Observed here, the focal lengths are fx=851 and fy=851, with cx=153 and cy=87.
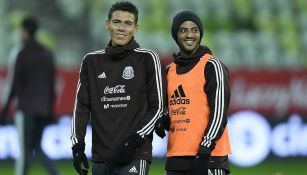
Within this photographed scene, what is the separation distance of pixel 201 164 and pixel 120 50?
92cm

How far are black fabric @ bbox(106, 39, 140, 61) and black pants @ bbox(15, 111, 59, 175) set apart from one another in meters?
4.11

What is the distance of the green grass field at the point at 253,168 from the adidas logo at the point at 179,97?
5.84 metres

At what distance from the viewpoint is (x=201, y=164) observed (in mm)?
5324

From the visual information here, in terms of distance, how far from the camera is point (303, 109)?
511 inches

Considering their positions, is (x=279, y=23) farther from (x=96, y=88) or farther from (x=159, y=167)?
(x=96, y=88)

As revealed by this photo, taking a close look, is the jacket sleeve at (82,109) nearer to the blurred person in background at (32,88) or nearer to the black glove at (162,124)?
the black glove at (162,124)

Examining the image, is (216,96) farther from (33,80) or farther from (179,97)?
(33,80)

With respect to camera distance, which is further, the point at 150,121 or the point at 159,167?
the point at 159,167

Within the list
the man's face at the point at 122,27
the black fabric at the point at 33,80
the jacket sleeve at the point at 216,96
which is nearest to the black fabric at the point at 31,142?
the black fabric at the point at 33,80

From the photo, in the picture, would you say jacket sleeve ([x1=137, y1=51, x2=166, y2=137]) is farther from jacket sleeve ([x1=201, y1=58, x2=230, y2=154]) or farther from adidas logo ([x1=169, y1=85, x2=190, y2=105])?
jacket sleeve ([x1=201, y1=58, x2=230, y2=154])

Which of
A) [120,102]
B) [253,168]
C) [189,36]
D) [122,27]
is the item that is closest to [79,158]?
[120,102]

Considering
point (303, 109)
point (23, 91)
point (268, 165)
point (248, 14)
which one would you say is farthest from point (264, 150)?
point (248, 14)

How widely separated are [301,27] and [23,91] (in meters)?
8.82

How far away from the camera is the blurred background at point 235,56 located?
12102 millimetres
